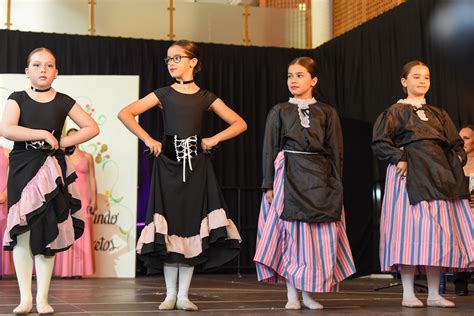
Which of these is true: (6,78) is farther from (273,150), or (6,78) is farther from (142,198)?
(273,150)

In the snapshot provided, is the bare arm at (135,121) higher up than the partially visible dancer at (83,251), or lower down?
higher up

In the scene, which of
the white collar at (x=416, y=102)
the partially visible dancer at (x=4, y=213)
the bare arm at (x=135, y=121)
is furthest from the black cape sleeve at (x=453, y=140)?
the partially visible dancer at (x=4, y=213)

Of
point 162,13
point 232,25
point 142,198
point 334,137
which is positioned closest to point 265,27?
point 232,25

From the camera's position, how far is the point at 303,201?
3.79 meters

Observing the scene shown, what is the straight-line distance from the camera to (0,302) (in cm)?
425

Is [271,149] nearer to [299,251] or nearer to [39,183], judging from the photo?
[299,251]

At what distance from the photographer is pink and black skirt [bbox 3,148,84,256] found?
344 centimetres

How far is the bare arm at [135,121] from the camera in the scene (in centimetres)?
366

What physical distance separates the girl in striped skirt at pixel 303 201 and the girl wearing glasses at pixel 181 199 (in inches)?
9.7

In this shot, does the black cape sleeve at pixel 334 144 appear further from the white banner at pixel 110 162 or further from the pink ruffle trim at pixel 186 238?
the white banner at pixel 110 162

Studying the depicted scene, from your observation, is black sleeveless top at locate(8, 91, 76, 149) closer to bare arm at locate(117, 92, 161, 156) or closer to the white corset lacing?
bare arm at locate(117, 92, 161, 156)

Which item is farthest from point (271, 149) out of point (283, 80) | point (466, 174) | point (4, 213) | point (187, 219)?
point (283, 80)

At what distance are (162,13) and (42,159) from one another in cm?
563

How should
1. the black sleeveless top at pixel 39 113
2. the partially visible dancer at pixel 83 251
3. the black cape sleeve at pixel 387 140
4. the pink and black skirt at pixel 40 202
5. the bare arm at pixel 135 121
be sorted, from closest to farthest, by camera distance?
the pink and black skirt at pixel 40 202, the black sleeveless top at pixel 39 113, the bare arm at pixel 135 121, the black cape sleeve at pixel 387 140, the partially visible dancer at pixel 83 251
